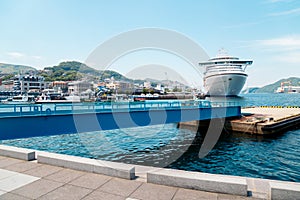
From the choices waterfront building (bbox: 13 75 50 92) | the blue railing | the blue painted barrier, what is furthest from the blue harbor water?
waterfront building (bbox: 13 75 50 92)

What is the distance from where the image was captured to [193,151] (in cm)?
1961

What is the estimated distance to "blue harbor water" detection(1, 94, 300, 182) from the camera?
571 inches

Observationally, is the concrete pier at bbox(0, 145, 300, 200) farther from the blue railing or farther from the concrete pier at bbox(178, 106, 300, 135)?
the concrete pier at bbox(178, 106, 300, 135)

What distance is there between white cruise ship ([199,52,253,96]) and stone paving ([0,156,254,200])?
72.2 metres

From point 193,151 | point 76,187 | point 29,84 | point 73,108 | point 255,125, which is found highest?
point 29,84

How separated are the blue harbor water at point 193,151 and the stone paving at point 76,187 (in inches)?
385

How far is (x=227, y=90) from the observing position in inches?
3093

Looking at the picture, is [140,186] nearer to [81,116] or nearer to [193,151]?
[81,116]

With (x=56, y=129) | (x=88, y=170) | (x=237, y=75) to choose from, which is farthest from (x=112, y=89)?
(x=88, y=170)

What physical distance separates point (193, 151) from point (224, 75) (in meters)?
59.2

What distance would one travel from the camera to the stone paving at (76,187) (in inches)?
191

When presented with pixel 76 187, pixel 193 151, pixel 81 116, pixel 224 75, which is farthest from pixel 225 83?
pixel 76 187

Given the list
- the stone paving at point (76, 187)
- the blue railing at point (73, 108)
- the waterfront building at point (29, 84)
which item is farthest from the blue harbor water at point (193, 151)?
the waterfront building at point (29, 84)

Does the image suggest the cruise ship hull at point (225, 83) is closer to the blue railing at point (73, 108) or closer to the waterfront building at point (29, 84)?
the blue railing at point (73, 108)
